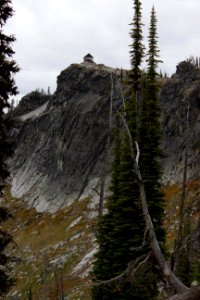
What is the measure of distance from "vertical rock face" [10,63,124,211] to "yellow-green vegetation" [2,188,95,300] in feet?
12.9

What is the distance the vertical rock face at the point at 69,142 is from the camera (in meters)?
85.0

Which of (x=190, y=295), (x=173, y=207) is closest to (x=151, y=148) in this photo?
(x=190, y=295)

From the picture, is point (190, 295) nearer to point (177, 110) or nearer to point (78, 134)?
point (177, 110)

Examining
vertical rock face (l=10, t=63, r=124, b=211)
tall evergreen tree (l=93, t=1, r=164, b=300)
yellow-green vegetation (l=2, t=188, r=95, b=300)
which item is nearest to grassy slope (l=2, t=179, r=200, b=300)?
yellow-green vegetation (l=2, t=188, r=95, b=300)

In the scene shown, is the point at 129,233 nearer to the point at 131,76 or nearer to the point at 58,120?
the point at 131,76

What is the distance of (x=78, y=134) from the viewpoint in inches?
3551

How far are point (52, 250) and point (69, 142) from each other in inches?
1144

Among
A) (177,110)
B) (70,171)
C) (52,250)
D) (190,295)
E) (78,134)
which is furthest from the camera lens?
(78,134)

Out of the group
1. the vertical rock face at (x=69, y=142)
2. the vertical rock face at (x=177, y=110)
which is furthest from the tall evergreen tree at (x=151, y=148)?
the vertical rock face at (x=69, y=142)

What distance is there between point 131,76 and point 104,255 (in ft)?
36.8

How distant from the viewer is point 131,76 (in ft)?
99.9

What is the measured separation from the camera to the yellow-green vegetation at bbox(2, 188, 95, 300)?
173 ft

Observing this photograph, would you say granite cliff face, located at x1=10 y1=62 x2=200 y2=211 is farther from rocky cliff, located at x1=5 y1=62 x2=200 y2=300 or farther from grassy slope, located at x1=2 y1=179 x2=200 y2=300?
grassy slope, located at x1=2 y1=179 x2=200 y2=300

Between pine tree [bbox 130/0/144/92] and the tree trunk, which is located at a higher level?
pine tree [bbox 130/0/144/92]
